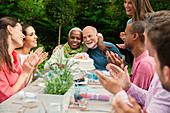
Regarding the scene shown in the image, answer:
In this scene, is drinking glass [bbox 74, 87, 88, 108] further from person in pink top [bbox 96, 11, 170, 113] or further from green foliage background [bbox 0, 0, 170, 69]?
green foliage background [bbox 0, 0, 170, 69]

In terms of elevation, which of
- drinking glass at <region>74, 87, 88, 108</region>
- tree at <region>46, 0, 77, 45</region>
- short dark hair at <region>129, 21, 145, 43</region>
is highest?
tree at <region>46, 0, 77, 45</region>

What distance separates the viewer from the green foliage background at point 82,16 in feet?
19.4

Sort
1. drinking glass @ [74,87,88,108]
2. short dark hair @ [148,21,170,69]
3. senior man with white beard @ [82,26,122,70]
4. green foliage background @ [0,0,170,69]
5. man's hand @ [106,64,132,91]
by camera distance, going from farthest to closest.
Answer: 1. green foliage background @ [0,0,170,69]
2. senior man with white beard @ [82,26,122,70]
3. man's hand @ [106,64,132,91]
4. drinking glass @ [74,87,88,108]
5. short dark hair @ [148,21,170,69]

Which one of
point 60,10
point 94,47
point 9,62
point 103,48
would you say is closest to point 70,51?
point 94,47

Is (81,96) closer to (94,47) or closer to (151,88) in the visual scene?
(151,88)

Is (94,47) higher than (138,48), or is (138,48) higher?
(138,48)

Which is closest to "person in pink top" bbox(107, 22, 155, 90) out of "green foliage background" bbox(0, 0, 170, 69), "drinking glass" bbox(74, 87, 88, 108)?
"drinking glass" bbox(74, 87, 88, 108)

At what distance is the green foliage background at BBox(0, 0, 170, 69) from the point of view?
5898mm

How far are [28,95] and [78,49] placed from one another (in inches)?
77.9

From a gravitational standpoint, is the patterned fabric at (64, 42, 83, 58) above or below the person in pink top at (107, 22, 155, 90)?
below

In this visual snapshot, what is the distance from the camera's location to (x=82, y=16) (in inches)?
259

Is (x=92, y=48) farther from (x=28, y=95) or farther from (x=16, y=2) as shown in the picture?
(x=16, y=2)

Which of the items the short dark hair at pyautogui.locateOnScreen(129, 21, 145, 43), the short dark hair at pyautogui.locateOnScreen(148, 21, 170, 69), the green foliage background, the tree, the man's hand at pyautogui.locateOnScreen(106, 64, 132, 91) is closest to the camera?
the short dark hair at pyautogui.locateOnScreen(148, 21, 170, 69)

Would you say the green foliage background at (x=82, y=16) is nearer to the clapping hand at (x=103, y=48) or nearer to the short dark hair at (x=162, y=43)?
the clapping hand at (x=103, y=48)
